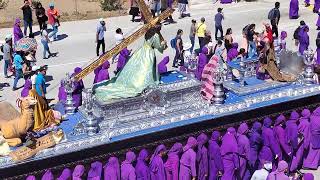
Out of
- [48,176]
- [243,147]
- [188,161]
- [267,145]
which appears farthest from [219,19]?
[48,176]

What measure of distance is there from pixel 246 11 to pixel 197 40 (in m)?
6.49

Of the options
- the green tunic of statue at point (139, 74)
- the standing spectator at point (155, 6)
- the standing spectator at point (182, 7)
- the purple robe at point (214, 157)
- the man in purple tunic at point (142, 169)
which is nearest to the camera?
the man in purple tunic at point (142, 169)

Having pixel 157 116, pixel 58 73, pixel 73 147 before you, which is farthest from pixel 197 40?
pixel 73 147

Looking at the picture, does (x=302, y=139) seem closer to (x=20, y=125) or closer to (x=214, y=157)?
(x=214, y=157)

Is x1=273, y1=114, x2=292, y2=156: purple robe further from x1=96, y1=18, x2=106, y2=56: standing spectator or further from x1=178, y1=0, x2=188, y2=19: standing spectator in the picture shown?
x1=178, y1=0, x2=188, y2=19: standing spectator

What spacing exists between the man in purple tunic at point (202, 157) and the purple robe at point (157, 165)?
29.4 inches

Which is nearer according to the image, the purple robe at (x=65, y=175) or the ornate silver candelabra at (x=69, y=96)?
the purple robe at (x=65, y=175)

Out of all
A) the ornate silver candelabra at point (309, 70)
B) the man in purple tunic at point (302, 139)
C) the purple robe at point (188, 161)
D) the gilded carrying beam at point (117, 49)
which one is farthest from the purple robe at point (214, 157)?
the ornate silver candelabra at point (309, 70)

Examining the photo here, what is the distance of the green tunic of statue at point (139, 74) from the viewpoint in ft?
39.0

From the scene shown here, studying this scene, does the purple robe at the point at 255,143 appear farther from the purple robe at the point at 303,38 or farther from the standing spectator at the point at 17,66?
the standing spectator at the point at 17,66

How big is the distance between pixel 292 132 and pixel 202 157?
2.26 m

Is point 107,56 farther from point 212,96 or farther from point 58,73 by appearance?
point 58,73

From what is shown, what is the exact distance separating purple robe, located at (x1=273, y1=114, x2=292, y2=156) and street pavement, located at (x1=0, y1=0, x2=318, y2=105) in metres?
7.07

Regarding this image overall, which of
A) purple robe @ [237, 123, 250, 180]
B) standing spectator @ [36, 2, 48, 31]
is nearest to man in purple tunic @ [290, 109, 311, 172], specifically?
purple robe @ [237, 123, 250, 180]
